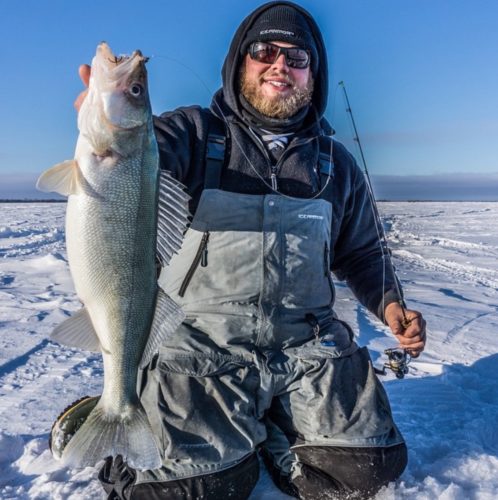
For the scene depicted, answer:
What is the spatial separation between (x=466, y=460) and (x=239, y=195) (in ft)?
5.77

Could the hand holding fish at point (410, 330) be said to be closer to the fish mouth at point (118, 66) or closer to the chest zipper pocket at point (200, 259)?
the chest zipper pocket at point (200, 259)

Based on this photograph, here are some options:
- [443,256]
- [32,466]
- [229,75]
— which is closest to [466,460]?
[32,466]

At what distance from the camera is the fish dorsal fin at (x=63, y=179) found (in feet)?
6.64

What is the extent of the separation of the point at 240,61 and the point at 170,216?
1.44 m

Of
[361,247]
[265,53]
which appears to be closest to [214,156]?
[265,53]

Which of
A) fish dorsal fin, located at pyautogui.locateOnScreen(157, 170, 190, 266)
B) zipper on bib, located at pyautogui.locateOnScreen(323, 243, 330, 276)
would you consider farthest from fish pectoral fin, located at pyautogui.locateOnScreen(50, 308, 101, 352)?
zipper on bib, located at pyautogui.locateOnScreen(323, 243, 330, 276)

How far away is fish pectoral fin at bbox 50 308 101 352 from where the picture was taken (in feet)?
7.43

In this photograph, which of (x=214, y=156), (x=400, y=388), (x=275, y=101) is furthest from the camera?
(x=400, y=388)

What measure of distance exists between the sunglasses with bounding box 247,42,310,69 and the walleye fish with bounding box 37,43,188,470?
1.30 meters

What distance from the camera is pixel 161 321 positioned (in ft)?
7.59

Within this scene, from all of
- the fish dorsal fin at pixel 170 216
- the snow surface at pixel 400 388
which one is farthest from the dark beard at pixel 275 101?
the snow surface at pixel 400 388

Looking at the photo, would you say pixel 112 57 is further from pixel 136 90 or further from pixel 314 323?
pixel 314 323

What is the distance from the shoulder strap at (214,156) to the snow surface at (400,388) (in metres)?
1.54

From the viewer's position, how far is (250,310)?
2.76 metres
